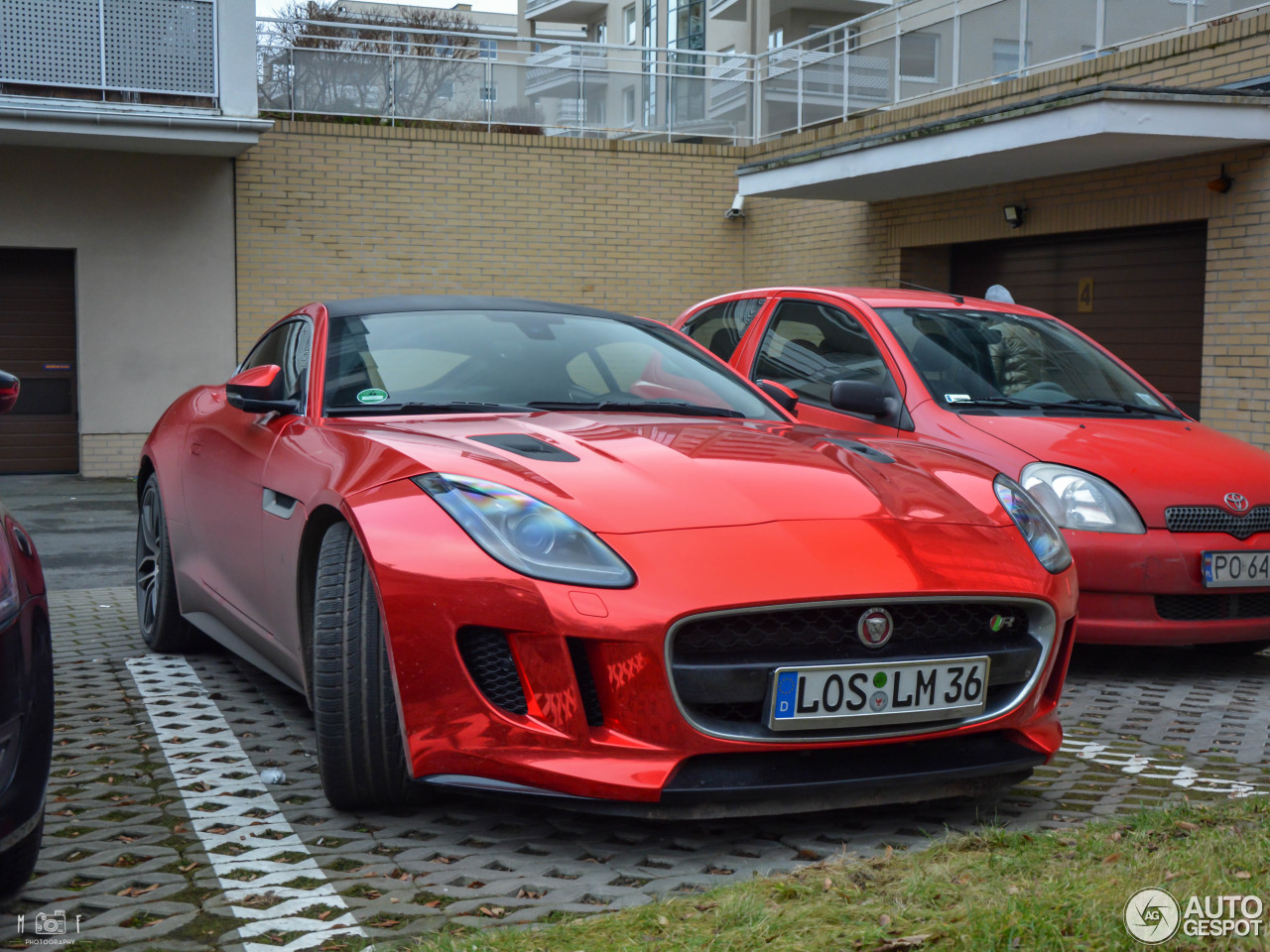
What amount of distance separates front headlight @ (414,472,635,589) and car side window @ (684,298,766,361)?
4.04 m

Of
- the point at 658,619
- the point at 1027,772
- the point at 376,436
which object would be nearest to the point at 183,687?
the point at 376,436

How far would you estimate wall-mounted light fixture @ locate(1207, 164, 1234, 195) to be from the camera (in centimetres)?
1045

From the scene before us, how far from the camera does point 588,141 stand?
16844 mm

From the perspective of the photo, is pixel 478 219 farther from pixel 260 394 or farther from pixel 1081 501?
pixel 260 394

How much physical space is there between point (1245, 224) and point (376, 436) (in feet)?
29.2

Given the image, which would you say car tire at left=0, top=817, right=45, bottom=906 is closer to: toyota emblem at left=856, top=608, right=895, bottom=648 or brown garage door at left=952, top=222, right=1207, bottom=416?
toyota emblem at left=856, top=608, right=895, bottom=648

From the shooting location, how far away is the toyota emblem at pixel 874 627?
9.65ft

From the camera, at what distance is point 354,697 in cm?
311

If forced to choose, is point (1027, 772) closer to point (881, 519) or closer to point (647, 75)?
point (881, 519)

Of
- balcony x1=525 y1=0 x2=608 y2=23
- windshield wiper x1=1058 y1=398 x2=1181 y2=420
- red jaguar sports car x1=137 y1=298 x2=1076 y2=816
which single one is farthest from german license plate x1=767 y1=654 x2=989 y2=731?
balcony x1=525 y1=0 x2=608 y2=23

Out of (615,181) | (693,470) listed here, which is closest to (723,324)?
(693,470)

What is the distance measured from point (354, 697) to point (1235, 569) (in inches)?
141

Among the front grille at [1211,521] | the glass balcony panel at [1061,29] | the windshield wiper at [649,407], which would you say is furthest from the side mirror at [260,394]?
the glass balcony panel at [1061,29]

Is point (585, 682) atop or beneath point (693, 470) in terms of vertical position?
beneath
